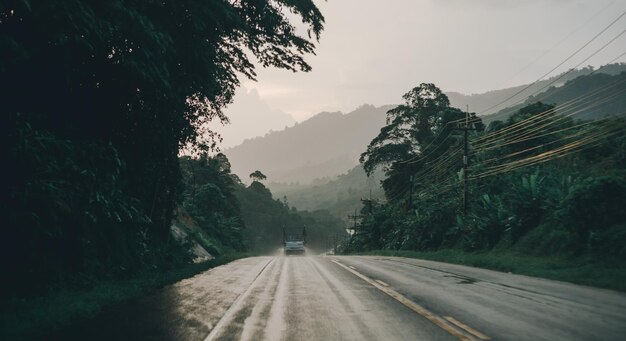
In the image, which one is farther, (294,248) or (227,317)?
(294,248)

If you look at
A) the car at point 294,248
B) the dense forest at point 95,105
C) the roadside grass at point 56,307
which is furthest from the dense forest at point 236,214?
the roadside grass at point 56,307

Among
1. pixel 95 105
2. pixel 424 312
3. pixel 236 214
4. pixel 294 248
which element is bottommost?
pixel 424 312

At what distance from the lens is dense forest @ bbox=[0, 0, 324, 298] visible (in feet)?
23.7

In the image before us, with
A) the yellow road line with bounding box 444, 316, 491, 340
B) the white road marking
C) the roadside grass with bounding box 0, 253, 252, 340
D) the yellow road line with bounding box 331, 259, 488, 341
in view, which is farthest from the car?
the yellow road line with bounding box 444, 316, 491, 340

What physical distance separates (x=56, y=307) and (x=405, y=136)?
54302mm

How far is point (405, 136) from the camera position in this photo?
58.9 metres

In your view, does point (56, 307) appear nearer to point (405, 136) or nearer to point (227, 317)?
point (227, 317)

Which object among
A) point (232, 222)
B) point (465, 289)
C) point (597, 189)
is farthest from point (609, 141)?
point (232, 222)

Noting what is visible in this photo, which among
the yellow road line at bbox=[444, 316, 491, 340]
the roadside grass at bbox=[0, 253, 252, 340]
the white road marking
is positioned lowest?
the yellow road line at bbox=[444, 316, 491, 340]

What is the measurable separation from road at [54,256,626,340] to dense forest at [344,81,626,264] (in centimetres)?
634

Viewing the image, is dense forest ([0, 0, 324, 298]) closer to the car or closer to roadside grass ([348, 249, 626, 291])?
roadside grass ([348, 249, 626, 291])

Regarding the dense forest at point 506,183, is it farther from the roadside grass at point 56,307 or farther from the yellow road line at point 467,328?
the roadside grass at point 56,307

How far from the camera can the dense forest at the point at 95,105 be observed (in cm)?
723

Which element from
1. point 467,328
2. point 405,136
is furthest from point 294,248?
point 467,328
